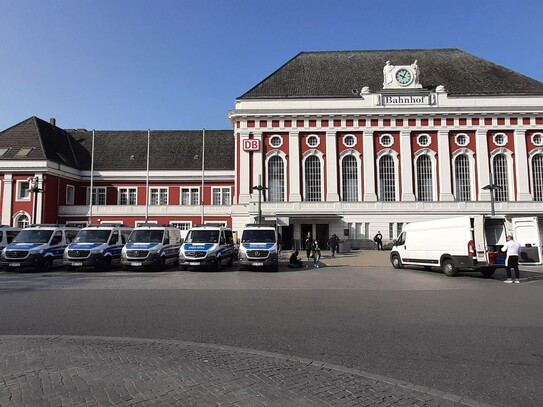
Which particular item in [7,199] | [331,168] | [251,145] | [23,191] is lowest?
[7,199]

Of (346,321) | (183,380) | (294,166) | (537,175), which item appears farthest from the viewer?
(537,175)

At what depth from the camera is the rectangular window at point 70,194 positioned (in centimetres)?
4656

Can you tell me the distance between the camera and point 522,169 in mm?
42344

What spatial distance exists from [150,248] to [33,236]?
6810mm

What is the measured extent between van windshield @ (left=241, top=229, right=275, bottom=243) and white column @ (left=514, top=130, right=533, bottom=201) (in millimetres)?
33265

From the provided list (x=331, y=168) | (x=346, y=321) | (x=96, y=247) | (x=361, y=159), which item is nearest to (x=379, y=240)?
(x=331, y=168)

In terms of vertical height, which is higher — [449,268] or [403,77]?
[403,77]

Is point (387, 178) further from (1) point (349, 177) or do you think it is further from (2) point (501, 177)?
(2) point (501, 177)

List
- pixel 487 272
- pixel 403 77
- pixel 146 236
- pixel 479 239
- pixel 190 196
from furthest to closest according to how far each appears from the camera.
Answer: pixel 190 196 → pixel 403 77 → pixel 146 236 → pixel 487 272 → pixel 479 239

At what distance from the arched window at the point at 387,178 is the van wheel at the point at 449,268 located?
24870mm

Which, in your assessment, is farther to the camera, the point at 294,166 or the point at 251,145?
the point at 294,166

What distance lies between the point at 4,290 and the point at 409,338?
12.6 meters

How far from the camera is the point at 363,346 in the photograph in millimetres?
6418

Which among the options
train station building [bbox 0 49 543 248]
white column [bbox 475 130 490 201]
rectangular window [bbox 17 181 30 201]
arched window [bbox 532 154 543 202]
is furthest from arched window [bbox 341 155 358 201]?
rectangular window [bbox 17 181 30 201]
